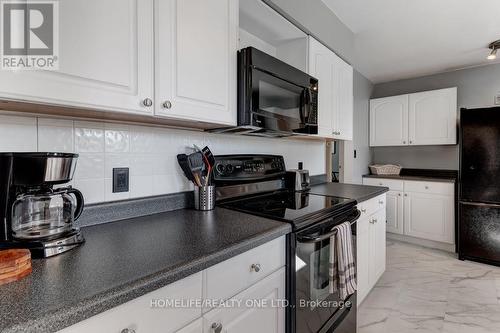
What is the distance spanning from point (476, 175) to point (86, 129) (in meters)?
3.63

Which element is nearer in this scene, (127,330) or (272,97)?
(127,330)

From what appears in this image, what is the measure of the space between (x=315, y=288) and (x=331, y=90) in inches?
60.8

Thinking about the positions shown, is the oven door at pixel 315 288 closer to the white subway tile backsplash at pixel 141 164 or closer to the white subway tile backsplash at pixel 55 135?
the white subway tile backsplash at pixel 141 164

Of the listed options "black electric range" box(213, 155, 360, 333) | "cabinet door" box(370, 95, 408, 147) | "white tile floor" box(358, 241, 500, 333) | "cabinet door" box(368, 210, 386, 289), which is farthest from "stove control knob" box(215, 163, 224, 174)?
"cabinet door" box(370, 95, 408, 147)

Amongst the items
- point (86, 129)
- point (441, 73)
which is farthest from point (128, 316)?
point (441, 73)

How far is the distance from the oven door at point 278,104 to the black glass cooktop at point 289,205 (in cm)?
44

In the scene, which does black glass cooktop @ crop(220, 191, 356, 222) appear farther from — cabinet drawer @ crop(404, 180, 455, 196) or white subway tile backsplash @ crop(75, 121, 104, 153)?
cabinet drawer @ crop(404, 180, 455, 196)

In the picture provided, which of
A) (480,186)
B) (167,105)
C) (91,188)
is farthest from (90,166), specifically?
(480,186)

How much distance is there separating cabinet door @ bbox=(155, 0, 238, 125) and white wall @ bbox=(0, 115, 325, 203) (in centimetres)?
31

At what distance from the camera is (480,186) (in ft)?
9.28

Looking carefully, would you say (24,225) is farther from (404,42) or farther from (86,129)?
(404,42)

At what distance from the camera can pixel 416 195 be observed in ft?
11.2

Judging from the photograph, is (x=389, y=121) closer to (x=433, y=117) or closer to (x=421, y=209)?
(x=433, y=117)

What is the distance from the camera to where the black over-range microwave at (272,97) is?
4.35 ft
